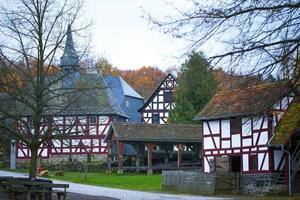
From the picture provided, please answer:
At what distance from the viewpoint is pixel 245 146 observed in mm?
35969

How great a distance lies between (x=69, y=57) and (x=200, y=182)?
15.6 m

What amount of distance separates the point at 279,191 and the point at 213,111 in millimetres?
7899

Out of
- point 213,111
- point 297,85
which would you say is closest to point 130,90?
point 213,111

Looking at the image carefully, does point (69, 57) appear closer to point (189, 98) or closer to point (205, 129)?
point (205, 129)

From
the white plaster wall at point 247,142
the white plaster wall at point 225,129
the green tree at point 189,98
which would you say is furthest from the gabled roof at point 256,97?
the green tree at point 189,98

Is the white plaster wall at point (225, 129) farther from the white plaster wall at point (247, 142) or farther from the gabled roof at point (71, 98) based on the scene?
the gabled roof at point (71, 98)

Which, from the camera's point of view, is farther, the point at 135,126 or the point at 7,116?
the point at 135,126

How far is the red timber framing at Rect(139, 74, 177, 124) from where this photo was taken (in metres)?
69.4

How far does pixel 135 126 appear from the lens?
49312 mm

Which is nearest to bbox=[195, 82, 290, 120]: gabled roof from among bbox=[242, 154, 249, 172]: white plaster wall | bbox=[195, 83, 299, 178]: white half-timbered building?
bbox=[195, 83, 299, 178]: white half-timbered building

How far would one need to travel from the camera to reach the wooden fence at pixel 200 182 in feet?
111

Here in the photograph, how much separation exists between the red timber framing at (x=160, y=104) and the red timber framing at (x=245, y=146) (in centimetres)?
3006

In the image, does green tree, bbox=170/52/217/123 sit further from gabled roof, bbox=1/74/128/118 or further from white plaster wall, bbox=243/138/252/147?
gabled roof, bbox=1/74/128/118

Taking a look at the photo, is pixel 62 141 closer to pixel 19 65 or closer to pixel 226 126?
pixel 19 65
